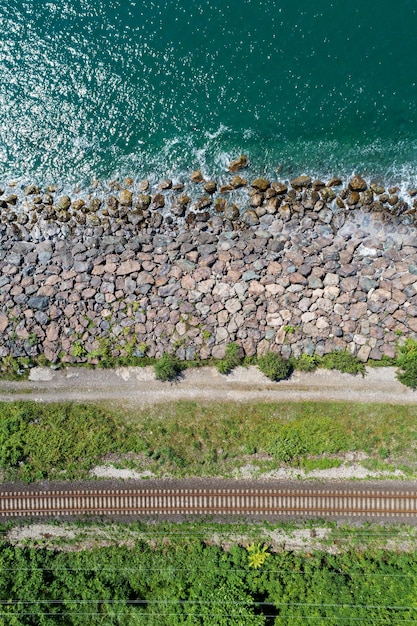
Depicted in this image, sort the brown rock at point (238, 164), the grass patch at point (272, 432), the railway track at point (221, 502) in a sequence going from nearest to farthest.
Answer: the railway track at point (221, 502) < the grass patch at point (272, 432) < the brown rock at point (238, 164)

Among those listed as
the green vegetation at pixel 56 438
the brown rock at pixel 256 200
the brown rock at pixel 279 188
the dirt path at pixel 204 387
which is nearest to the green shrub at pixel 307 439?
the dirt path at pixel 204 387

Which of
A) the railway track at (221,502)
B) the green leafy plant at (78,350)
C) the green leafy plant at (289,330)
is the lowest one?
the railway track at (221,502)

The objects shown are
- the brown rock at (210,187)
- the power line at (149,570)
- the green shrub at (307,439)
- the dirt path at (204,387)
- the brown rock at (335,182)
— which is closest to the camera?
the power line at (149,570)

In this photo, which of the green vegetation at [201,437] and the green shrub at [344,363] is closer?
the green vegetation at [201,437]

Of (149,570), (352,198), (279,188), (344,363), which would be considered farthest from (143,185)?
(149,570)

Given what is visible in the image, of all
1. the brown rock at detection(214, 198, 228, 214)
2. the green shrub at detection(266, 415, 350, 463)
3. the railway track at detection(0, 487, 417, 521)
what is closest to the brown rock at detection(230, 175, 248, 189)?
the brown rock at detection(214, 198, 228, 214)

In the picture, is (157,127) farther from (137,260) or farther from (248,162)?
(137,260)

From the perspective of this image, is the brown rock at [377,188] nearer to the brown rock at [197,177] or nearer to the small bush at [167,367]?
the brown rock at [197,177]
